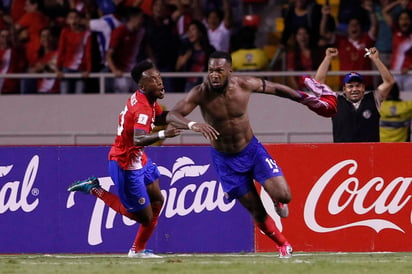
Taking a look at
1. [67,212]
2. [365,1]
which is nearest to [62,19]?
[365,1]

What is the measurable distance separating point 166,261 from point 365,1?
7.54 metres

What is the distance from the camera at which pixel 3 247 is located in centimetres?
1525

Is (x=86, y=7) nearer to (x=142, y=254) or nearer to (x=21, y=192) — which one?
(x=21, y=192)

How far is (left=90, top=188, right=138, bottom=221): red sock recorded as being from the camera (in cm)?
1413

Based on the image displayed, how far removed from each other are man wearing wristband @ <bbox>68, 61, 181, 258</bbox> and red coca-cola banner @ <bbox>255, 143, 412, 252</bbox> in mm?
1584

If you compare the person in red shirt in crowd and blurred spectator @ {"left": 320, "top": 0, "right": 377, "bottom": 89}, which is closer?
blurred spectator @ {"left": 320, "top": 0, "right": 377, "bottom": 89}

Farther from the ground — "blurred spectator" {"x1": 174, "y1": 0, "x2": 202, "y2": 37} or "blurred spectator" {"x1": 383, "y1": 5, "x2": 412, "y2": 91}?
"blurred spectator" {"x1": 174, "y1": 0, "x2": 202, "y2": 37}

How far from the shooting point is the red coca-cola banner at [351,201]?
14.9 m

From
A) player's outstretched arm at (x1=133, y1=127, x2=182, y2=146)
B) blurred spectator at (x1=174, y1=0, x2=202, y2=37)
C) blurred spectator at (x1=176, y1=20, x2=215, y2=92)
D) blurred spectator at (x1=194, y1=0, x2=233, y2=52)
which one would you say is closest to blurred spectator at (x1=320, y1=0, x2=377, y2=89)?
blurred spectator at (x1=194, y1=0, x2=233, y2=52)

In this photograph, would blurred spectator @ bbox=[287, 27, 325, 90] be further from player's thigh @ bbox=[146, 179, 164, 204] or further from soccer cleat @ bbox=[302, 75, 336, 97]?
soccer cleat @ bbox=[302, 75, 336, 97]

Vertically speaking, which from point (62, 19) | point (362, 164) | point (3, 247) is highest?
point (62, 19)

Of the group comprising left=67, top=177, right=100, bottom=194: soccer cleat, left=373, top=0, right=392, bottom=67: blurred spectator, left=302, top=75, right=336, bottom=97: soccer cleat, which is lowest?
left=67, top=177, right=100, bottom=194: soccer cleat

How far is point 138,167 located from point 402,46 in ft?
21.4

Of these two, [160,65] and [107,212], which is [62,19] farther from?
[107,212]
